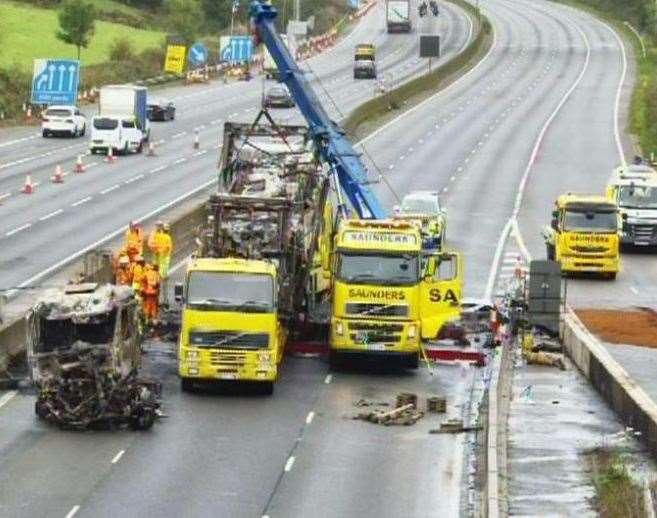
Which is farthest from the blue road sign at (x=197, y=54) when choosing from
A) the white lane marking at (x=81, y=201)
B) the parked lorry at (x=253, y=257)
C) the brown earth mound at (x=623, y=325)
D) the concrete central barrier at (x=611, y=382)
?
the concrete central barrier at (x=611, y=382)

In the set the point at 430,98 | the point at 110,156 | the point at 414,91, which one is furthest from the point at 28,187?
the point at 414,91

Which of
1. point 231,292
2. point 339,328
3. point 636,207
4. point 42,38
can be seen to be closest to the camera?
point 231,292

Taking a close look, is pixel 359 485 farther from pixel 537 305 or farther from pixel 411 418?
pixel 537 305

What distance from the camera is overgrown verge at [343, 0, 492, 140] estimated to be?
3819 inches

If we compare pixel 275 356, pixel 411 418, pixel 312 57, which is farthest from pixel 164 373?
pixel 312 57

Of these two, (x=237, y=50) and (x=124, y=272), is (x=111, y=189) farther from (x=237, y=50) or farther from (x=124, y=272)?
(x=237, y=50)

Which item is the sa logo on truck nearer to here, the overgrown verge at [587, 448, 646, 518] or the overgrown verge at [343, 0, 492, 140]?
the overgrown verge at [587, 448, 646, 518]

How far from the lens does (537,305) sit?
1630 inches

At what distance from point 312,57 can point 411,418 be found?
371 feet

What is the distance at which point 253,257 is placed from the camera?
124 feet

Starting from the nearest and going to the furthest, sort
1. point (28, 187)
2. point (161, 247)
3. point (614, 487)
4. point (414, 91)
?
point (614, 487) → point (161, 247) → point (28, 187) → point (414, 91)

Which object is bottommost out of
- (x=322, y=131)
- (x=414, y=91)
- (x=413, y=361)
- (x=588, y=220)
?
(x=413, y=361)

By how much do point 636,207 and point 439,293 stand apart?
21.5 metres

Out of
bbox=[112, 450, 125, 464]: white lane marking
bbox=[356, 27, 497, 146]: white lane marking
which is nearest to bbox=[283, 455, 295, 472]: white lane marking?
bbox=[112, 450, 125, 464]: white lane marking
